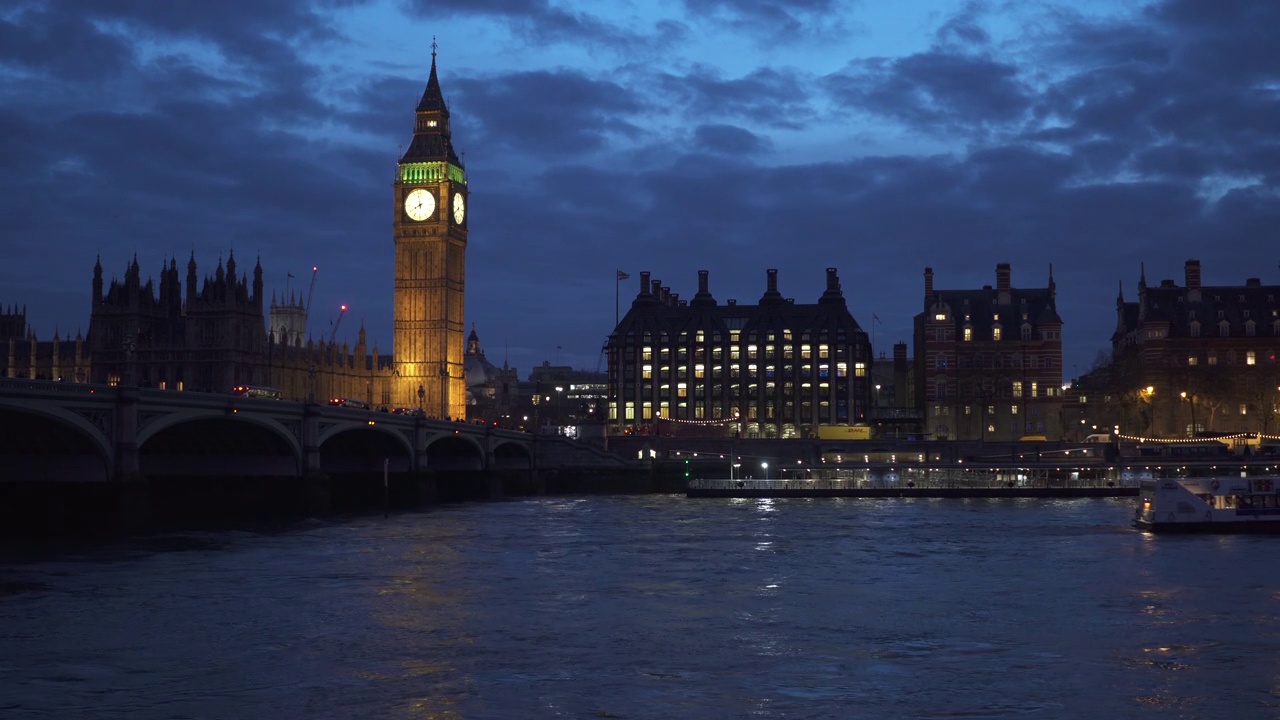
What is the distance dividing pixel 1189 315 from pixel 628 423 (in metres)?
69.5

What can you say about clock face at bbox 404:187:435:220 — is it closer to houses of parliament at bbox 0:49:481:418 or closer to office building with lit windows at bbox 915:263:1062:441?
houses of parliament at bbox 0:49:481:418

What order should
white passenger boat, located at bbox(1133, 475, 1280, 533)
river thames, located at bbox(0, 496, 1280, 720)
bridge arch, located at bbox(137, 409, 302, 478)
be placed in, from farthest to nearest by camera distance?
bridge arch, located at bbox(137, 409, 302, 478), white passenger boat, located at bbox(1133, 475, 1280, 533), river thames, located at bbox(0, 496, 1280, 720)

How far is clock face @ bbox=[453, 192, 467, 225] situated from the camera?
180000mm

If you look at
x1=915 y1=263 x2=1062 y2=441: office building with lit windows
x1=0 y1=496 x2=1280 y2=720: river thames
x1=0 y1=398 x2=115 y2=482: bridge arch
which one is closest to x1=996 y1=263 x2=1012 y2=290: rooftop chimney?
x1=915 y1=263 x2=1062 y2=441: office building with lit windows

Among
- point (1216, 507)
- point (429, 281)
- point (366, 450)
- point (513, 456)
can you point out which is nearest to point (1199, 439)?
point (1216, 507)

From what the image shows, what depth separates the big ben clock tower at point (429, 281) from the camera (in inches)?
6890

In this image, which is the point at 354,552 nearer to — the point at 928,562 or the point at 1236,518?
the point at 928,562

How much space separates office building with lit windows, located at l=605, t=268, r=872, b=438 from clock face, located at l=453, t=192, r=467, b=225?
25181mm

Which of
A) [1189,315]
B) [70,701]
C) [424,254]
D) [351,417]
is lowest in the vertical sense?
[70,701]

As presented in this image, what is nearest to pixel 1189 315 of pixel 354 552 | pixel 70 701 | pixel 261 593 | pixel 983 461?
pixel 983 461

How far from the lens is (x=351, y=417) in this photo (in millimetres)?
89375

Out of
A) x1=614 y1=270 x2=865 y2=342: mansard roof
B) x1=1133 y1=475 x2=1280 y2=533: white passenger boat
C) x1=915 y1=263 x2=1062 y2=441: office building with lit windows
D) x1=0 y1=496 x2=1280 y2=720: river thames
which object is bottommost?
x1=0 y1=496 x2=1280 y2=720: river thames

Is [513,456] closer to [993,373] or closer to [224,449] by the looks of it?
[993,373]

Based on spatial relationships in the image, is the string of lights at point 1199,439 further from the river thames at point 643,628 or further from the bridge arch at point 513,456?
the river thames at point 643,628
